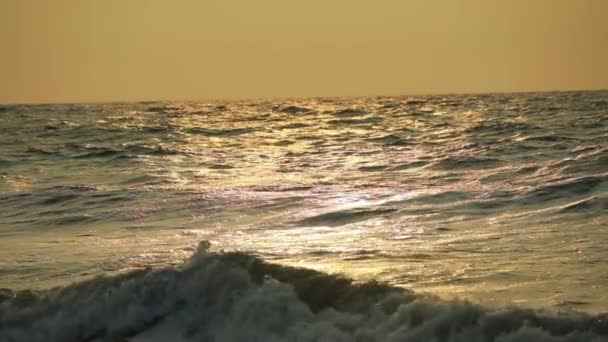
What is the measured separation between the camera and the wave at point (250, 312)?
8320 mm

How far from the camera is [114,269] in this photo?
12336 millimetres

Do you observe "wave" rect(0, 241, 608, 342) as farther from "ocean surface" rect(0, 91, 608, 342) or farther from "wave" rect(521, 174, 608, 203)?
"wave" rect(521, 174, 608, 203)

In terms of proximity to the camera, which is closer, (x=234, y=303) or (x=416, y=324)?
(x=416, y=324)

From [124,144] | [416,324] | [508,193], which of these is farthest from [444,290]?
[124,144]

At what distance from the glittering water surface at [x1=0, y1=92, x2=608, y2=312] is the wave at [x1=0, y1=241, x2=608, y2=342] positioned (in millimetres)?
701

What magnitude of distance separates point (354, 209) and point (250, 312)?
7266 mm

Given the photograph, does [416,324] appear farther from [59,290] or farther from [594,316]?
[59,290]

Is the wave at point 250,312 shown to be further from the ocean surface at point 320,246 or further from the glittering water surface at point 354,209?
the glittering water surface at point 354,209

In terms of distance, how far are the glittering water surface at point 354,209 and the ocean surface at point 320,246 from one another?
55mm

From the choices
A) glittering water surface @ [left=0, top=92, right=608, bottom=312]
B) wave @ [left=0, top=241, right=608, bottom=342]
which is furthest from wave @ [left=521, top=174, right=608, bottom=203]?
wave @ [left=0, top=241, right=608, bottom=342]

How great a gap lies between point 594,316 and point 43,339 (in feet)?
20.0

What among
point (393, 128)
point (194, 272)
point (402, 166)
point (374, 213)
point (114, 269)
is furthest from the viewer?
point (393, 128)

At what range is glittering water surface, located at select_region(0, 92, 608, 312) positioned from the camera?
1110 centimetres

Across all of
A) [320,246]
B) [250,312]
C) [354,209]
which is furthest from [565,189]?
[250,312]
